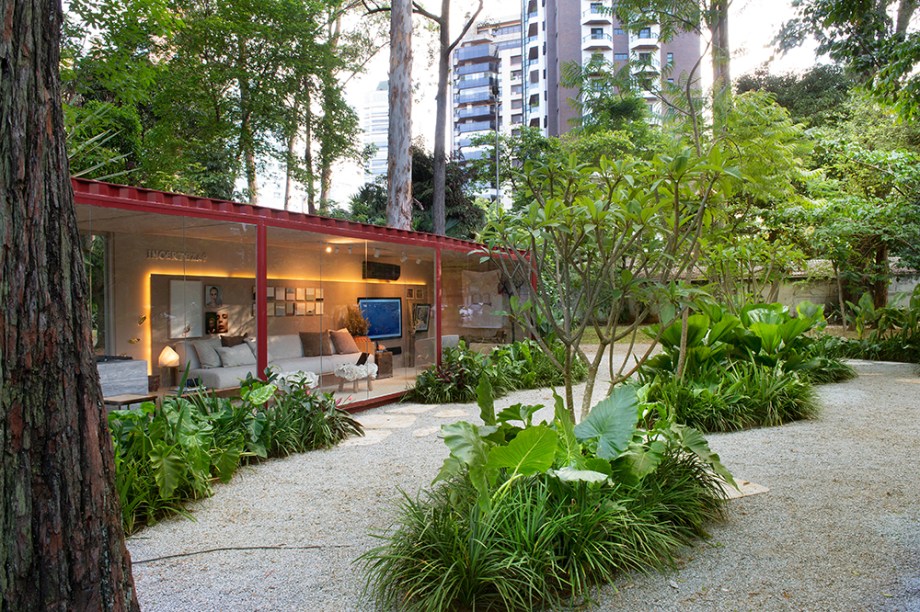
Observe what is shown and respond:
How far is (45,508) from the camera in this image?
1.53m

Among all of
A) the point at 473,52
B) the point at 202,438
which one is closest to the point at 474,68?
the point at 473,52

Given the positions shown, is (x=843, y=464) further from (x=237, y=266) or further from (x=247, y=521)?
(x=237, y=266)

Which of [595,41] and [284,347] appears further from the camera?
[595,41]

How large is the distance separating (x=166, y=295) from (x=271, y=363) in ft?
4.17

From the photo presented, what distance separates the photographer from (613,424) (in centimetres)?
327

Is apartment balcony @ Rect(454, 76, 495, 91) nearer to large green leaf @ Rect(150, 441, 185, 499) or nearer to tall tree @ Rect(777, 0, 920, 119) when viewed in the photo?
tall tree @ Rect(777, 0, 920, 119)

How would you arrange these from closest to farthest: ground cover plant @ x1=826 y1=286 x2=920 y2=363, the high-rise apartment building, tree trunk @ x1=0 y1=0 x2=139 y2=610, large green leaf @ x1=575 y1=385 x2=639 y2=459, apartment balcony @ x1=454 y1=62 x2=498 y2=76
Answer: tree trunk @ x1=0 y1=0 x2=139 y2=610 → large green leaf @ x1=575 y1=385 x2=639 y2=459 → ground cover plant @ x1=826 y1=286 x2=920 y2=363 → the high-rise apartment building → apartment balcony @ x1=454 y1=62 x2=498 y2=76

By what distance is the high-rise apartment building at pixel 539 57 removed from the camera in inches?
1719

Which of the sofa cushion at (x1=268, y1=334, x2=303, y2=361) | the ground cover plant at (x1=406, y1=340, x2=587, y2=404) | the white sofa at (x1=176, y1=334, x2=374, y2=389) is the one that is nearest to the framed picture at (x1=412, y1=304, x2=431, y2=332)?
the ground cover plant at (x1=406, y1=340, x2=587, y2=404)

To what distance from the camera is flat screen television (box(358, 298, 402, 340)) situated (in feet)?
26.9

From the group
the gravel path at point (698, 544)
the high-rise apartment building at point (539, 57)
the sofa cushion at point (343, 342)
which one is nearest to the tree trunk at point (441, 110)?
the high-rise apartment building at point (539, 57)

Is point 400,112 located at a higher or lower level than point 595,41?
lower

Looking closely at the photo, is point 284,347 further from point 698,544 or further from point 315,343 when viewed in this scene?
point 698,544

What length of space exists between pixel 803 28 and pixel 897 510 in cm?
1087
